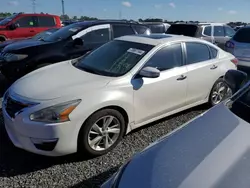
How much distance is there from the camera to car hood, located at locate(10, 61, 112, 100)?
3.04 meters

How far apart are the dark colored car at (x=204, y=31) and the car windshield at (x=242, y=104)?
8.24 metres

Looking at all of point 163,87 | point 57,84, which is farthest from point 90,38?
point 57,84

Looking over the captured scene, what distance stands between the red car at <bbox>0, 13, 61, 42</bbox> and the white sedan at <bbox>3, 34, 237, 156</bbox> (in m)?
9.48

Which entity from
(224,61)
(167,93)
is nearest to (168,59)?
(167,93)

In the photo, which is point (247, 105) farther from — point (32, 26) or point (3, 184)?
point (32, 26)

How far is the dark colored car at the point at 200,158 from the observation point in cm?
131

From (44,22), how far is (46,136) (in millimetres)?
11320

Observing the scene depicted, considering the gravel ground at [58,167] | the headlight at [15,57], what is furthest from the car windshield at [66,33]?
the gravel ground at [58,167]

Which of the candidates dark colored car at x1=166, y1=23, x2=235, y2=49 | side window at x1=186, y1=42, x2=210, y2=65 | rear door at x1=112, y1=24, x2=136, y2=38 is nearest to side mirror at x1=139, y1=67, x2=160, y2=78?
side window at x1=186, y1=42, x2=210, y2=65

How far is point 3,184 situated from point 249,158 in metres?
2.42

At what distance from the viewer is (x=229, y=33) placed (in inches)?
460

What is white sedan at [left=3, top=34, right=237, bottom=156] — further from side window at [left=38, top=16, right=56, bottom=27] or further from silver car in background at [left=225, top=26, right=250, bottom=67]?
side window at [left=38, top=16, right=56, bottom=27]

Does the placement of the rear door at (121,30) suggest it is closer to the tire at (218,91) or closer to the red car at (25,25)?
the tire at (218,91)

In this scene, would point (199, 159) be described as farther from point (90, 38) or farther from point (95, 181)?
point (90, 38)
